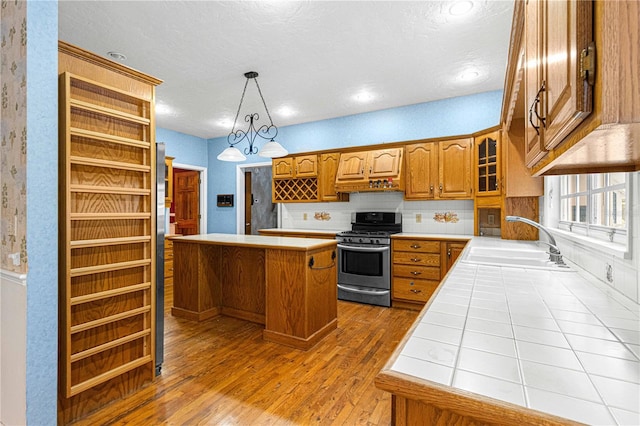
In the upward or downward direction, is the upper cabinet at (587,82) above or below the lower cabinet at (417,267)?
above

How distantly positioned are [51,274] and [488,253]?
2.87m

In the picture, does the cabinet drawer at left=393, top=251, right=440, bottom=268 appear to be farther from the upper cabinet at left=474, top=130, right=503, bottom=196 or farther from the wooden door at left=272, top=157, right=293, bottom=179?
the wooden door at left=272, top=157, right=293, bottom=179

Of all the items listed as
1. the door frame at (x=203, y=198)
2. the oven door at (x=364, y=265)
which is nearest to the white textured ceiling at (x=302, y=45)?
the oven door at (x=364, y=265)

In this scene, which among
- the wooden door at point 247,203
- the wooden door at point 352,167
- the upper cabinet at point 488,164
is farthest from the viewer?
the wooden door at point 247,203

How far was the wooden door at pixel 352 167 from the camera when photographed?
4422mm

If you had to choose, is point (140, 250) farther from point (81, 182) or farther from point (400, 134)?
point (400, 134)

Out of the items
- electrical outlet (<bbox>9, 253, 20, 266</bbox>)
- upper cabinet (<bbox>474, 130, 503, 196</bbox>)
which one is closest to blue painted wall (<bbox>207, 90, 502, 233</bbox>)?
upper cabinet (<bbox>474, 130, 503, 196</bbox>)

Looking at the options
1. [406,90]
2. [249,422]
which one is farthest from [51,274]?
[406,90]

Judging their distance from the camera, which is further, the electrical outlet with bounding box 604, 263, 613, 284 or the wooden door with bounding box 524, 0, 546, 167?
the electrical outlet with bounding box 604, 263, 613, 284

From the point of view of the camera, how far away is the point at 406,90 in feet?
13.0

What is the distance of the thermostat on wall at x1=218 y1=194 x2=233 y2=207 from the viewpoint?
6.08 m

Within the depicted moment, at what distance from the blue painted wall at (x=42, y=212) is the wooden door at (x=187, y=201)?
4.81m

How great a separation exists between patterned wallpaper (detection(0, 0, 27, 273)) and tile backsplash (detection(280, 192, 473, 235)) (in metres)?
3.90

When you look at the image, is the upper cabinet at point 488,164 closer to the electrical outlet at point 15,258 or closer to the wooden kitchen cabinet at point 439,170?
the wooden kitchen cabinet at point 439,170
